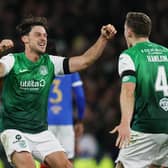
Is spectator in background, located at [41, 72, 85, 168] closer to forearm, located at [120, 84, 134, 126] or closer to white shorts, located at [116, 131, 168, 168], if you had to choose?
white shorts, located at [116, 131, 168, 168]

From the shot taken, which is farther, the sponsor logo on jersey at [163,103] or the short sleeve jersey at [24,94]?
the short sleeve jersey at [24,94]

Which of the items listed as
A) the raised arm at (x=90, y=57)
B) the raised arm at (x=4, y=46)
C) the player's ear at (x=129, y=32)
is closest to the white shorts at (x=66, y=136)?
the raised arm at (x=90, y=57)

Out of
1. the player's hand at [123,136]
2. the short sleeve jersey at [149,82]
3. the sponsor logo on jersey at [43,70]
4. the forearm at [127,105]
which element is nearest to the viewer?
the player's hand at [123,136]

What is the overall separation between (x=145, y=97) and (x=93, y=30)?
349 inches

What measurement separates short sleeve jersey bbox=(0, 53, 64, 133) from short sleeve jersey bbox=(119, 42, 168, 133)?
1043 millimetres

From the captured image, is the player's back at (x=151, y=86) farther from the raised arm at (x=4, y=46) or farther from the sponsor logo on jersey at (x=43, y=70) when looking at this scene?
the raised arm at (x=4, y=46)

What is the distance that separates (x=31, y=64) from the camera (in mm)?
9148

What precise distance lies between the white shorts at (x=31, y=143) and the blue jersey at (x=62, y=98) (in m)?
Answer: 2.14

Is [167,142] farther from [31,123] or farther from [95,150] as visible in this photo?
[95,150]

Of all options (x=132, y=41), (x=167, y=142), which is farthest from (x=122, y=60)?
(x=167, y=142)

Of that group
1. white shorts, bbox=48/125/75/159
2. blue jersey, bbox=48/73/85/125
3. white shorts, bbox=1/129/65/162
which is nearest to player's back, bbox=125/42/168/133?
white shorts, bbox=1/129/65/162

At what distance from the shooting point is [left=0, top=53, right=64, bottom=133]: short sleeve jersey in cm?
903

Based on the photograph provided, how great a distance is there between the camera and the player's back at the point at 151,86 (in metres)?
8.48

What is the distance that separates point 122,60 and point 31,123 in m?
1.27
